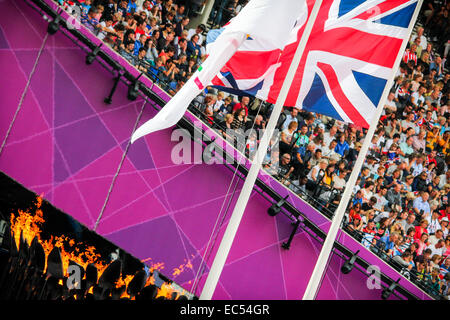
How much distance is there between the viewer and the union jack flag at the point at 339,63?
6781 mm

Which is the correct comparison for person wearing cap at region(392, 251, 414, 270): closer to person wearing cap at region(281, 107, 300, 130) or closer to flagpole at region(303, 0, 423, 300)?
person wearing cap at region(281, 107, 300, 130)

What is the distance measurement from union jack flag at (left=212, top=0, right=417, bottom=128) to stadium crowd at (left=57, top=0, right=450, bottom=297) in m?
2.79

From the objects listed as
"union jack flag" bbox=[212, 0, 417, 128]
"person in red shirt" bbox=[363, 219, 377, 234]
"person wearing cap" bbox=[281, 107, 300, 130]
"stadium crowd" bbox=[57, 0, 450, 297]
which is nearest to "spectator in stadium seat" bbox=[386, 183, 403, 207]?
"stadium crowd" bbox=[57, 0, 450, 297]

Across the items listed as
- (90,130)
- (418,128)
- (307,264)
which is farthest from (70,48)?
(418,128)

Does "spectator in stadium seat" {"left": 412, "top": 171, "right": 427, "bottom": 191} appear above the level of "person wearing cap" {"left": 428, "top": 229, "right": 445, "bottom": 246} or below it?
above

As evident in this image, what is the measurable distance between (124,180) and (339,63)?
4.73 m

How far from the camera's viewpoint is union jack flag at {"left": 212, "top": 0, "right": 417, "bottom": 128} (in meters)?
6.78

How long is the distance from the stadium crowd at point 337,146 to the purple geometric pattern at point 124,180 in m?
0.62

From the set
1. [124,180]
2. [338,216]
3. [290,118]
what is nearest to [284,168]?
[290,118]

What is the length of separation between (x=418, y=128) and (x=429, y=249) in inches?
193

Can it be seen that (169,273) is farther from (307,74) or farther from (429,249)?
(429,249)

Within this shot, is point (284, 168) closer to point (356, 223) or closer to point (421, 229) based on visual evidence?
point (356, 223)

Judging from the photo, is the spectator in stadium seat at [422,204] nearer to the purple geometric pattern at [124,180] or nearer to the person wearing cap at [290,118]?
the purple geometric pattern at [124,180]

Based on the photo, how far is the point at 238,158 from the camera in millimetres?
10078
